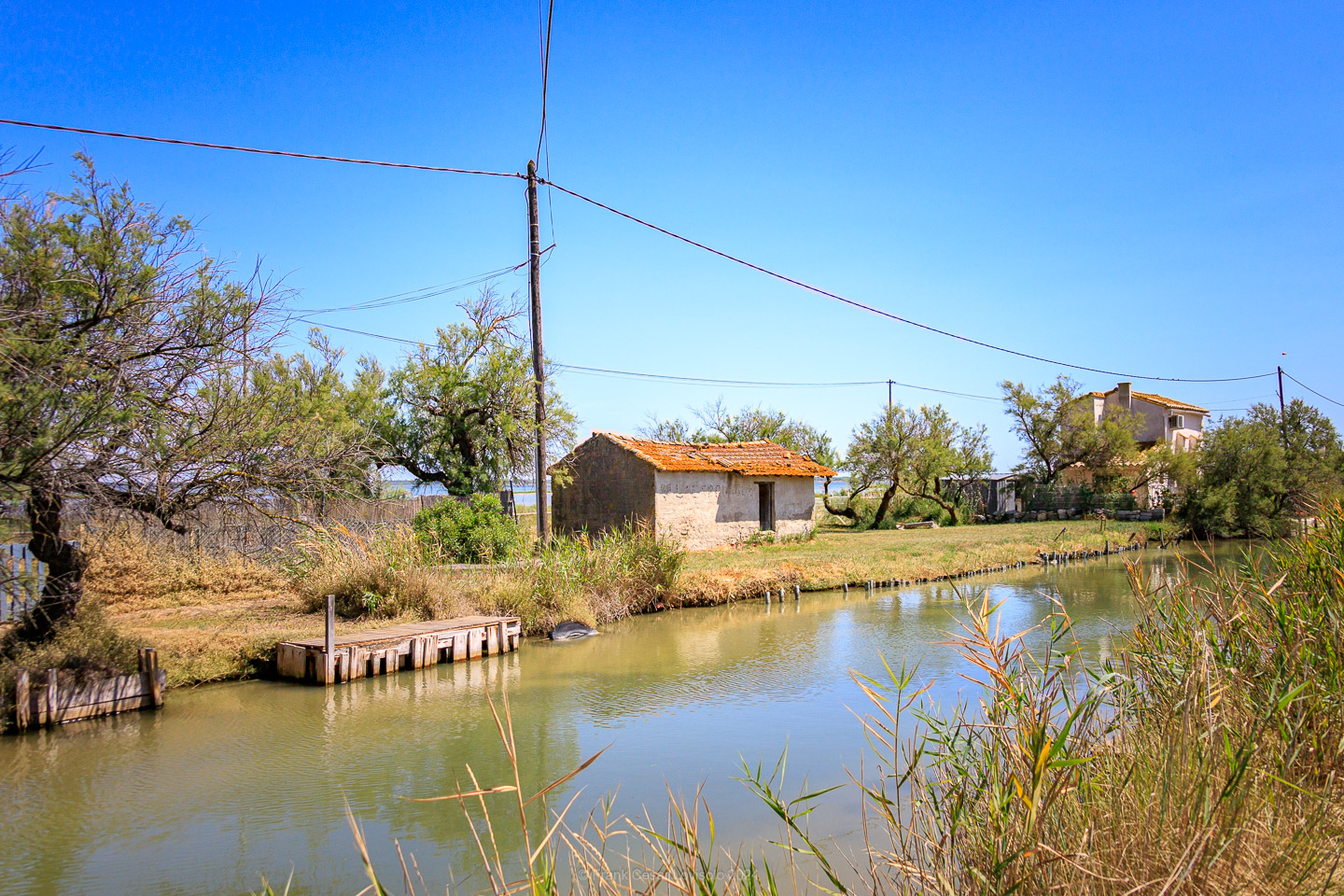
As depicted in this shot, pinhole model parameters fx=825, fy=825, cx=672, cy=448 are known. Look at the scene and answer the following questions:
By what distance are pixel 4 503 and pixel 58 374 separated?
55.2 inches

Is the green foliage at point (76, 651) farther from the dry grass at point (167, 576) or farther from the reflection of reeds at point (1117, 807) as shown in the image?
the reflection of reeds at point (1117, 807)

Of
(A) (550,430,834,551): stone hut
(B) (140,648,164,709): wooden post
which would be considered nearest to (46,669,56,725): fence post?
(B) (140,648,164,709): wooden post

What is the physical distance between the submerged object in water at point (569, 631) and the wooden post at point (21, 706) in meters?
7.44

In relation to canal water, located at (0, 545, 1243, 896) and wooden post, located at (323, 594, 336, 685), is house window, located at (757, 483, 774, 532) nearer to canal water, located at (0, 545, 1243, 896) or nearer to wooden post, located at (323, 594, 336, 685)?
canal water, located at (0, 545, 1243, 896)

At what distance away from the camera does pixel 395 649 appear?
12.2 metres

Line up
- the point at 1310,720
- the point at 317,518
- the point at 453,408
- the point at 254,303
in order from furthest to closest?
the point at 453,408 < the point at 317,518 < the point at 254,303 < the point at 1310,720

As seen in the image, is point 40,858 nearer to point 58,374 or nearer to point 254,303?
point 58,374

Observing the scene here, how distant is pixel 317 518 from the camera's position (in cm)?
1276

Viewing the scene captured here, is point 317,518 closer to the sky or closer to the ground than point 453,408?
closer to the ground

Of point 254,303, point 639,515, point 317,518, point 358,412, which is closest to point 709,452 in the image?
point 639,515

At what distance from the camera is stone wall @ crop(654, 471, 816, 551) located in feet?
76.6

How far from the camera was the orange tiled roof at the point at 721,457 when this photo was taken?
23.8 metres

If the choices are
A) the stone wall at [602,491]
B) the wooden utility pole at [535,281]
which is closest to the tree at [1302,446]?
the stone wall at [602,491]

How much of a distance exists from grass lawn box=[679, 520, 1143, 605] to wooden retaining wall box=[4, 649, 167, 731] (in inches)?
395
